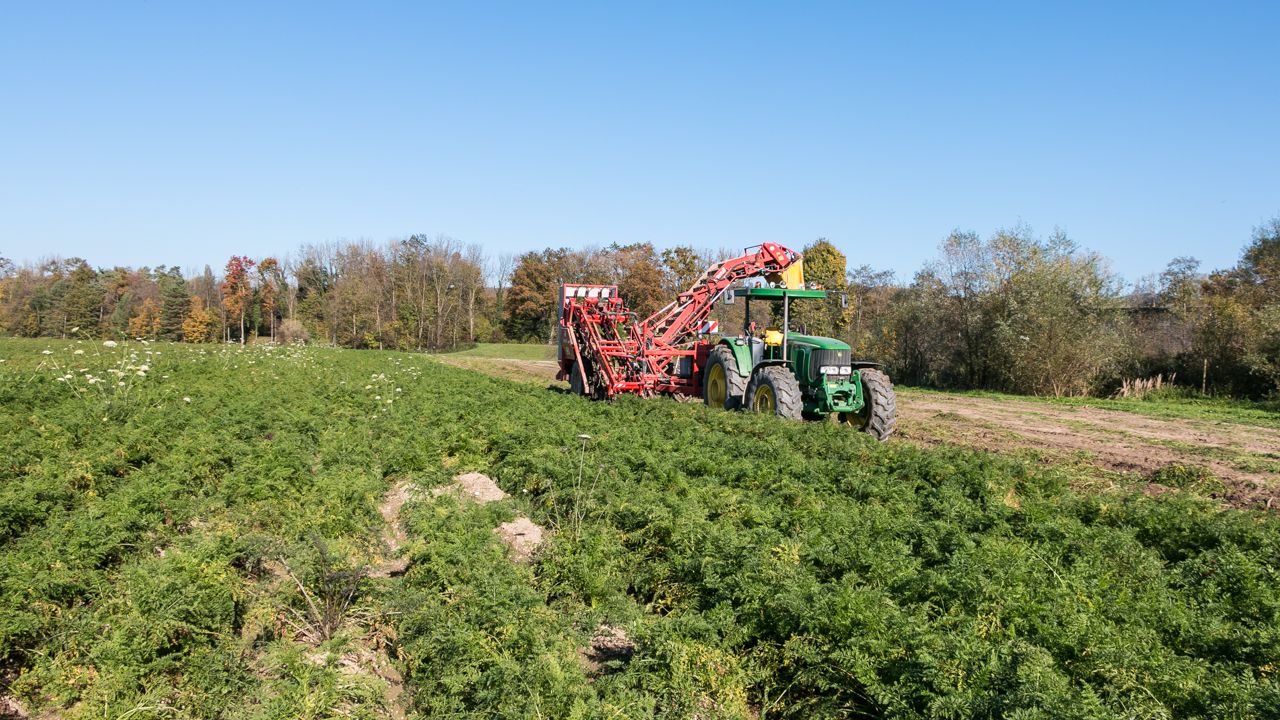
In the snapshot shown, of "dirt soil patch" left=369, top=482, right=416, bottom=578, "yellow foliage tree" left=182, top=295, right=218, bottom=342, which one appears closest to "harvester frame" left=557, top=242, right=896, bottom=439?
"dirt soil patch" left=369, top=482, right=416, bottom=578

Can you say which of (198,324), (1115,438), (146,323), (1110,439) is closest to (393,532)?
(1110,439)

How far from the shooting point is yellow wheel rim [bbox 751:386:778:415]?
1317 centimetres

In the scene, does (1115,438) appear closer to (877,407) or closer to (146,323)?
(877,407)

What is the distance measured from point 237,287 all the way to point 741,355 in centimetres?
6327

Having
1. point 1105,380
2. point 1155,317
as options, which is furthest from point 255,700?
point 1155,317

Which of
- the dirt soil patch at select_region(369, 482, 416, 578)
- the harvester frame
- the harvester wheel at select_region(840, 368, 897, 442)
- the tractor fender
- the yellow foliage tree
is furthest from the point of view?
the yellow foliage tree

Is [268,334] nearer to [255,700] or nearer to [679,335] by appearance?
[679,335]

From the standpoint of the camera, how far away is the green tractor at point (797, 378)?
12.8 metres

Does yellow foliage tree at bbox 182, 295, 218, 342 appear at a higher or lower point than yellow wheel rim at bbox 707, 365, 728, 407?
higher

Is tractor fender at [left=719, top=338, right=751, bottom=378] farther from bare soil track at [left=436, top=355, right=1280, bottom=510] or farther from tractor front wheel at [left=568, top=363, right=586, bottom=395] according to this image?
tractor front wheel at [left=568, top=363, right=586, bottom=395]

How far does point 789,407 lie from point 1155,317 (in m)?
21.1

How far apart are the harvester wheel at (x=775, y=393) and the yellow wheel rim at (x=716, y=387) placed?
2.98 ft

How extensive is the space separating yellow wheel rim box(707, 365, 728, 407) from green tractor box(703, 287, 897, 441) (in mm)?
19

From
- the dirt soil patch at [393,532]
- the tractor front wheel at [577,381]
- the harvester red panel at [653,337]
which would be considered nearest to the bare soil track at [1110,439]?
the harvester red panel at [653,337]
